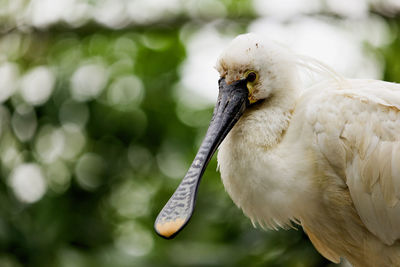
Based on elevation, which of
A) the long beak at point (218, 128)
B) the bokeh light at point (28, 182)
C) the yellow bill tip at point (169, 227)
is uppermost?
the long beak at point (218, 128)

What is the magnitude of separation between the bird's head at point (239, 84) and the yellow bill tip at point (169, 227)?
0.21 m

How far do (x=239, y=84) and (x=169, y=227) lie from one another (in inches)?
31.9

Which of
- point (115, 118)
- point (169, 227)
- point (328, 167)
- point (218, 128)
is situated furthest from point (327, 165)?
point (115, 118)

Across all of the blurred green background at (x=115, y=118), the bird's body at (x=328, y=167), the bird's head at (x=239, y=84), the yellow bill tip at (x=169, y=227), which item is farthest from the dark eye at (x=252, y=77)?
the blurred green background at (x=115, y=118)

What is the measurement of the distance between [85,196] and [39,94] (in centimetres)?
121

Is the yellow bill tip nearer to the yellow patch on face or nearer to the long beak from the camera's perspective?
the long beak

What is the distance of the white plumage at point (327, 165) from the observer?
3195 millimetres

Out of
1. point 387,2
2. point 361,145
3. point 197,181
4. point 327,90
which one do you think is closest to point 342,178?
point 361,145

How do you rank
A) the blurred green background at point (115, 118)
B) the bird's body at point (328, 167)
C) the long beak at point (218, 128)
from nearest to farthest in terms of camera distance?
the bird's body at point (328, 167) < the long beak at point (218, 128) < the blurred green background at point (115, 118)

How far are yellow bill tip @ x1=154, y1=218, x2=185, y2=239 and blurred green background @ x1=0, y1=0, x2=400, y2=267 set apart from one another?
2679 mm

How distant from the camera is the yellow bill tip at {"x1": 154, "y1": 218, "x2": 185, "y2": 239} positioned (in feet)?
9.76

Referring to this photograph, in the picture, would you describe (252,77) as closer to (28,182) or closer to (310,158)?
(310,158)

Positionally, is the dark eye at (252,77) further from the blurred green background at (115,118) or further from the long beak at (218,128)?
the blurred green background at (115,118)

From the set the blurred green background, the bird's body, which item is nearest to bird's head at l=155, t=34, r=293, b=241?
the bird's body
